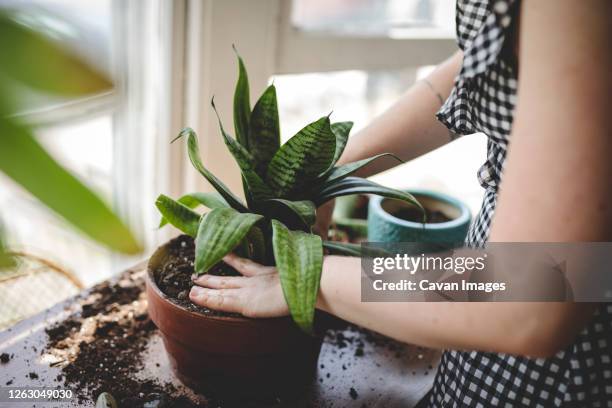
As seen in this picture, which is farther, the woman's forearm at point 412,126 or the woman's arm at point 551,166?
the woman's forearm at point 412,126

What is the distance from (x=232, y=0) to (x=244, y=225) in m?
0.71

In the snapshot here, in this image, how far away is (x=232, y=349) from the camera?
2.54 ft

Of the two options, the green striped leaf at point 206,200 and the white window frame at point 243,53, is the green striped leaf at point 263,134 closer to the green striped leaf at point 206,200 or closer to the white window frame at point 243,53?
the green striped leaf at point 206,200

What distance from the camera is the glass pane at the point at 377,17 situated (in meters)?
1.39

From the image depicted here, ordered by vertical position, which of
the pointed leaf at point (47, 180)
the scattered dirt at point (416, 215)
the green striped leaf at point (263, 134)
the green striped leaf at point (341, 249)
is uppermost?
the pointed leaf at point (47, 180)

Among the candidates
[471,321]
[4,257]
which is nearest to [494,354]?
[471,321]

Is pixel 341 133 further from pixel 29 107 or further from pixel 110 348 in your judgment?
pixel 29 107

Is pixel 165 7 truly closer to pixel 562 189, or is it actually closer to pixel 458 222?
pixel 458 222

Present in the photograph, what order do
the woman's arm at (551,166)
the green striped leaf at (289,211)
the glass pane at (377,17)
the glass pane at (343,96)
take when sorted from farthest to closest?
1. the glass pane at (343,96)
2. the glass pane at (377,17)
3. the green striped leaf at (289,211)
4. the woman's arm at (551,166)

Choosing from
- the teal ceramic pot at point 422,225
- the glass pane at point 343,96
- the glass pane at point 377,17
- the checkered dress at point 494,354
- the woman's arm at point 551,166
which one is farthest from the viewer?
the glass pane at point 343,96

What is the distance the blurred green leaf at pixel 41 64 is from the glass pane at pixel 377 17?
4.03 feet

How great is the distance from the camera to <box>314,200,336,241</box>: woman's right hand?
98cm

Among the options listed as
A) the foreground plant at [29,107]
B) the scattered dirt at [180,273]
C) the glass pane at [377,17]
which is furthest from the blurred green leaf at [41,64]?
the glass pane at [377,17]

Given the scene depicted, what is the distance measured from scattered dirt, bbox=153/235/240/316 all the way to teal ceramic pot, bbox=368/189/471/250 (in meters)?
0.35
